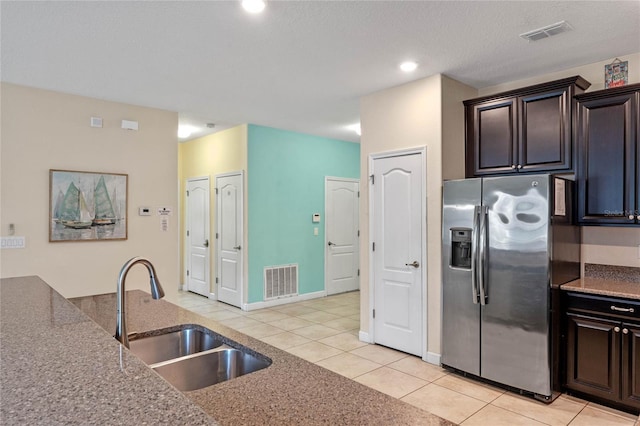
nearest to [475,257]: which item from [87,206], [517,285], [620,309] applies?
[517,285]

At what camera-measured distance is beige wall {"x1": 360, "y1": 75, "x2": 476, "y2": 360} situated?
377 centimetres

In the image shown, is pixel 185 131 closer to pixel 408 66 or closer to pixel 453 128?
pixel 408 66

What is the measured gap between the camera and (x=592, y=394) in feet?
9.77

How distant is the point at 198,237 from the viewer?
7.02 meters

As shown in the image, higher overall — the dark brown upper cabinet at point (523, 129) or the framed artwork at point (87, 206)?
the dark brown upper cabinet at point (523, 129)

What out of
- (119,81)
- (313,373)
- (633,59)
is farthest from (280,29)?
(633,59)

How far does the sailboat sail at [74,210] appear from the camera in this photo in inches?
169

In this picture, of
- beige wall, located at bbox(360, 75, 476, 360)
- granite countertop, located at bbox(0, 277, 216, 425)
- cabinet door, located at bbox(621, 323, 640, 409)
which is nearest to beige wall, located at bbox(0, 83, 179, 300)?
beige wall, located at bbox(360, 75, 476, 360)

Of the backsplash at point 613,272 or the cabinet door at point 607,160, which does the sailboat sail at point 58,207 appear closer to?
the cabinet door at point 607,160

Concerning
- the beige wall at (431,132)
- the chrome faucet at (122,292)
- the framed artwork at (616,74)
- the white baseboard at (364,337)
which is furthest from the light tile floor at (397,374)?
the framed artwork at (616,74)

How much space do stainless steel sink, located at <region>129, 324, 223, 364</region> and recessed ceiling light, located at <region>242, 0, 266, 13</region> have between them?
195cm

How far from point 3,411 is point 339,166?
6551mm

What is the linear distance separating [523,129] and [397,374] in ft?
8.08

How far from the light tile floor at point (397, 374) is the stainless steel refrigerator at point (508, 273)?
165mm
